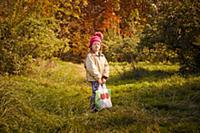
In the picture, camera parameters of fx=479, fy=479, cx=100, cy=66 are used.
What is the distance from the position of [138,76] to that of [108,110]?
19.5ft

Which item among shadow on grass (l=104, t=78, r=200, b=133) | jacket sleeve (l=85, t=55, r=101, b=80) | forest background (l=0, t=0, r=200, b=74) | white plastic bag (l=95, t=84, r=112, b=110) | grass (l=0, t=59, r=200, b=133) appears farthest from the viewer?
forest background (l=0, t=0, r=200, b=74)

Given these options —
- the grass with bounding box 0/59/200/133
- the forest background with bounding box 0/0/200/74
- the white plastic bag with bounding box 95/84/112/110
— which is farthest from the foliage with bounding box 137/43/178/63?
the white plastic bag with bounding box 95/84/112/110

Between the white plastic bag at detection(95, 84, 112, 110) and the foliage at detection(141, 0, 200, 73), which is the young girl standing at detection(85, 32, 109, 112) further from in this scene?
the foliage at detection(141, 0, 200, 73)

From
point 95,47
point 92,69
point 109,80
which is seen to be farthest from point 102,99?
point 109,80

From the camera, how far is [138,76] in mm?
14117

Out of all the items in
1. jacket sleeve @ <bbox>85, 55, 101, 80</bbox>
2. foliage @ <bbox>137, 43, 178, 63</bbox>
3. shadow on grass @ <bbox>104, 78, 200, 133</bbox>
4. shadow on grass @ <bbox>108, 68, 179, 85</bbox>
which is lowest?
shadow on grass @ <bbox>104, 78, 200, 133</bbox>

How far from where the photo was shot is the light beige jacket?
351 inches

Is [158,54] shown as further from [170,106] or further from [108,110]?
[108,110]

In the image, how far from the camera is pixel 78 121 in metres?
7.25

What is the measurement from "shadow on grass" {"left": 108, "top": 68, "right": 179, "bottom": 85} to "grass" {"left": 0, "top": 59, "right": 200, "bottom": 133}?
13cm

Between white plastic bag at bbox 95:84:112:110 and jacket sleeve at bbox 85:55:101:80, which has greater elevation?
jacket sleeve at bbox 85:55:101:80

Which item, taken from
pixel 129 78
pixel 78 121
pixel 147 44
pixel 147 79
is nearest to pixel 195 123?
pixel 78 121

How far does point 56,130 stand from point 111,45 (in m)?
15.9

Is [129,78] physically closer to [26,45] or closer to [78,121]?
[26,45]
